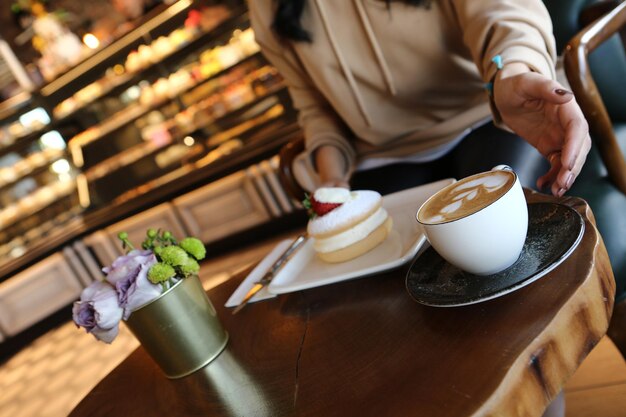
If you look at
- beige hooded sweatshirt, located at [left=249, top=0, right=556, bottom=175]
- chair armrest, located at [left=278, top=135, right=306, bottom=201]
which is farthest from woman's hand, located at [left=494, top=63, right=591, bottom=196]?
chair armrest, located at [left=278, top=135, right=306, bottom=201]

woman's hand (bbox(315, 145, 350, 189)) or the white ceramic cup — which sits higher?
the white ceramic cup

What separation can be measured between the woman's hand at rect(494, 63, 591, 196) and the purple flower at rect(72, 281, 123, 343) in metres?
0.68

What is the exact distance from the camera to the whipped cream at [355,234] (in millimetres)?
910

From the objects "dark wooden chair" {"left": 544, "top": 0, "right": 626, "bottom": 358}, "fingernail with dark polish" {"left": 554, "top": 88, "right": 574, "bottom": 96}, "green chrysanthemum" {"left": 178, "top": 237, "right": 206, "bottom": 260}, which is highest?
"green chrysanthemum" {"left": 178, "top": 237, "right": 206, "bottom": 260}

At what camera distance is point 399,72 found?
1.39 metres

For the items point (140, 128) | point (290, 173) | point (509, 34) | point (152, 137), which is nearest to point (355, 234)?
point (509, 34)

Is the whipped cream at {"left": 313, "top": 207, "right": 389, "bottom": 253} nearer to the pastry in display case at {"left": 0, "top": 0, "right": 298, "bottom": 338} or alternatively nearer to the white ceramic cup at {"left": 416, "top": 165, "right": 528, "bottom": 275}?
the white ceramic cup at {"left": 416, "top": 165, "right": 528, "bottom": 275}

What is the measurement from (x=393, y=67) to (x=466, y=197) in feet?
2.75

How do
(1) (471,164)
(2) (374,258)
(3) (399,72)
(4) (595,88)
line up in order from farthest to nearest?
(3) (399,72)
(1) (471,164)
(4) (595,88)
(2) (374,258)

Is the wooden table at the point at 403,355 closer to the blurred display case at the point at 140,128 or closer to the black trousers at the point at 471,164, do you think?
the black trousers at the point at 471,164

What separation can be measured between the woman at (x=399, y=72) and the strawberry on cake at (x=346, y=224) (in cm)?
35

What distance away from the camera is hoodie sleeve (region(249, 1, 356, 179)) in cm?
A: 157

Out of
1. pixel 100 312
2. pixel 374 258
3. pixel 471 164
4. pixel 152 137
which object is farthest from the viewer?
pixel 152 137

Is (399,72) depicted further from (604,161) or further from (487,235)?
(487,235)
